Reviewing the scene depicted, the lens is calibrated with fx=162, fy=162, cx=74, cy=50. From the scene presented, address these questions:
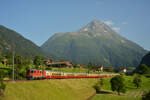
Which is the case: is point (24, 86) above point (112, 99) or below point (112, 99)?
above

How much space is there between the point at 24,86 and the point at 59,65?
360 feet

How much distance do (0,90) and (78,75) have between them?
5524 cm

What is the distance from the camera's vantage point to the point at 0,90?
33.4 metres

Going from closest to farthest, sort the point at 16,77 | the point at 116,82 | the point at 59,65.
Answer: the point at 16,77 → the point at 116,82 → the point at 59,65

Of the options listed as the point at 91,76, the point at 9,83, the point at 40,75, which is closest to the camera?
the point at 9,83

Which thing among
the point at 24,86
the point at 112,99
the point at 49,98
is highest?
the point at 24,86

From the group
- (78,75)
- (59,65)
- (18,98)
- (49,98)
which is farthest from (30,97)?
(59,65)

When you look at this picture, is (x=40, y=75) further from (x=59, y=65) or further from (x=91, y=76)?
(x=59, y=65)

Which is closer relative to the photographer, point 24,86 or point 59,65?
point 24,86

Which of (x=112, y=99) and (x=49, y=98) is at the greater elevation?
(x=49, y=98)

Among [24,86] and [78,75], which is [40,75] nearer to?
[24,86]

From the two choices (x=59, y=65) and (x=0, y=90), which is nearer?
(x=0, y=90)

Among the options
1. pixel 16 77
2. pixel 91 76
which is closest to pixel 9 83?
pixel 16 77

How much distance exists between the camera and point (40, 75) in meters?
57.8
